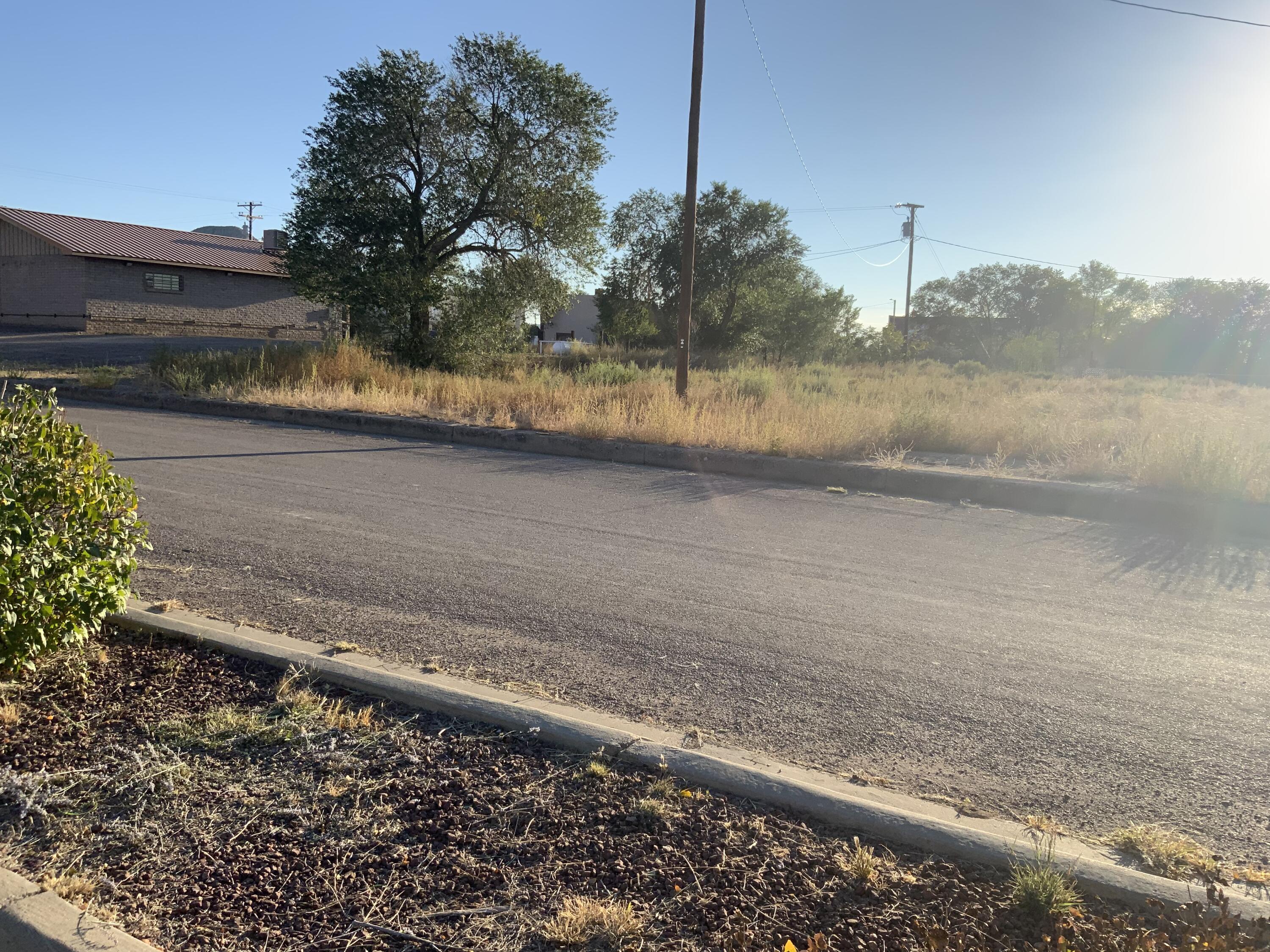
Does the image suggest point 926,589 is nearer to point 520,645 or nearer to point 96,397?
point 520,645

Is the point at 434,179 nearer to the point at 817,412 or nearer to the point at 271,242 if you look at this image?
the point at 817,412

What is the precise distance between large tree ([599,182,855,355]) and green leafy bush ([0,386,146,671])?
37.6 m

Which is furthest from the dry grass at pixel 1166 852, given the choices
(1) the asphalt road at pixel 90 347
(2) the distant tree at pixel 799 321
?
(2) the distant tree at pixel 799 321

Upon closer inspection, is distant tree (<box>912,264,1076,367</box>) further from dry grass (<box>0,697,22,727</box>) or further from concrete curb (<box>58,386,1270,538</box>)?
dry grass (<box>0,697,22,727</box>)

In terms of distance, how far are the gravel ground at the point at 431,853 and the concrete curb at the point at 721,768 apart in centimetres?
7

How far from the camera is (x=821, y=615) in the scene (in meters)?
5.02

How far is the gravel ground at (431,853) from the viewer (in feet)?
7.14

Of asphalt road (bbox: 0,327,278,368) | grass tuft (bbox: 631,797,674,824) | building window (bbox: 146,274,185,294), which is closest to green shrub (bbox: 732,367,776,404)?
grass tuft (bbox: 631,797,674,824)

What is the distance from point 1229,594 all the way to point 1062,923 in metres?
4.59

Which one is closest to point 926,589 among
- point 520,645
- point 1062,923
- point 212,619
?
point 520,645

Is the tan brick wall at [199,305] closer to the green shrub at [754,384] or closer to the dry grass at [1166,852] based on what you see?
the green shrub at [754,384]

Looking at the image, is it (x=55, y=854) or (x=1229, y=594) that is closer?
(x=55, y=854)

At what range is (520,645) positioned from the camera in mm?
4332

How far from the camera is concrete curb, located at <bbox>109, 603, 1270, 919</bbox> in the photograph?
239cm
